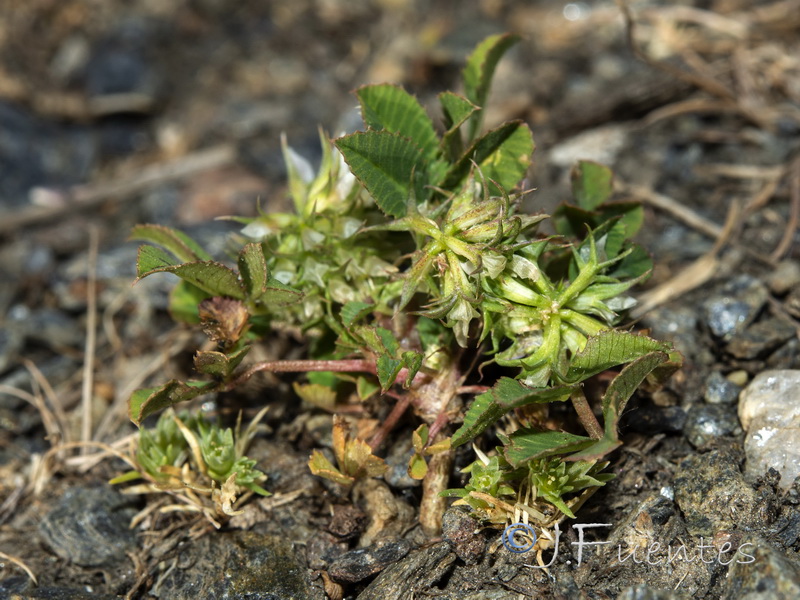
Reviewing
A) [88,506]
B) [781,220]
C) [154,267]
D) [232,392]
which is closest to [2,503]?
[88,506]

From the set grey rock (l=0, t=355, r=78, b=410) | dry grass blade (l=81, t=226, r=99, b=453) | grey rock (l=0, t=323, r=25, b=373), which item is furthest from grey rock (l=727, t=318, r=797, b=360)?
grey rock (l=0, t=323, r=25, b=373)

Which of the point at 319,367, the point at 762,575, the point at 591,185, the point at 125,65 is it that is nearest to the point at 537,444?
the point at 762,575

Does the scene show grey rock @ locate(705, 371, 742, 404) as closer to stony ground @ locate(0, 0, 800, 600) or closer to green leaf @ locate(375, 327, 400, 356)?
stony ground @ locate(0, 0, 800, 600)

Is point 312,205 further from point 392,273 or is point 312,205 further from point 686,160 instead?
point 686,160

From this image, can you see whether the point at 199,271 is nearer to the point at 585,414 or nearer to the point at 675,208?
the point at 585,414

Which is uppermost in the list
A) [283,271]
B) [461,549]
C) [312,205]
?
[312,205]

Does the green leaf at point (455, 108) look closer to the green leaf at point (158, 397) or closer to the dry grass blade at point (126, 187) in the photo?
the green leaf at point (158, 397)

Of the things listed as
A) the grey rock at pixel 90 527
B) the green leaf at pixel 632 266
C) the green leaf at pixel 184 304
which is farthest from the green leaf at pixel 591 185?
the grey rock at pixel 90 527
